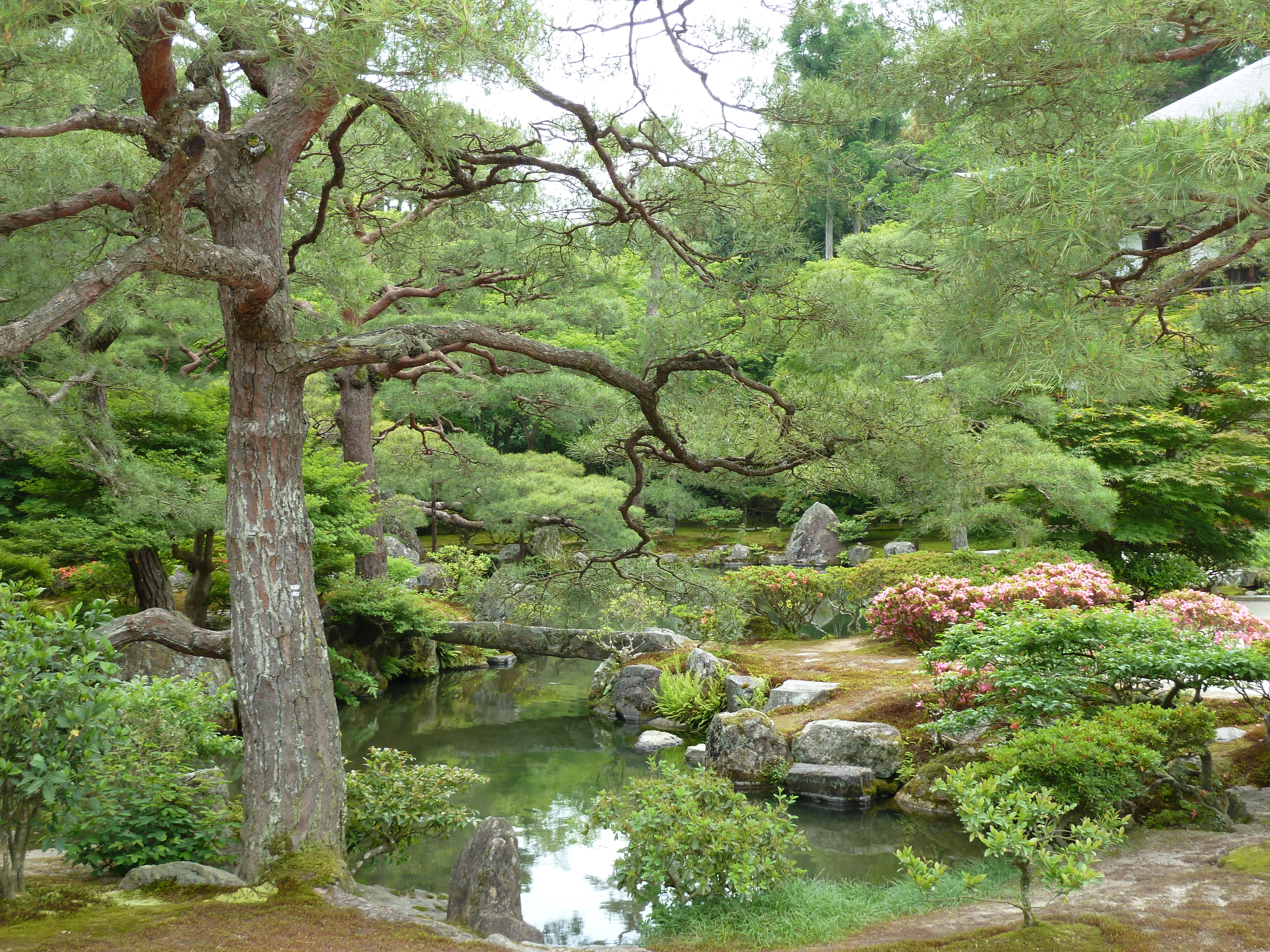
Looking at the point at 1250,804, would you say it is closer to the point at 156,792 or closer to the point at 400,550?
the point at 156,792

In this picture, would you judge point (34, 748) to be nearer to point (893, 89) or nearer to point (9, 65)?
point (9, 65)

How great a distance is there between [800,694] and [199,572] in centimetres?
555

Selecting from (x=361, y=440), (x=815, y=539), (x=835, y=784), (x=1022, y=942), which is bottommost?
(x=835, y=784)

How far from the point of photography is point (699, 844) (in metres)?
4.14

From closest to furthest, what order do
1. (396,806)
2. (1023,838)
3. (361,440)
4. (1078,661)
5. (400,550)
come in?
(1023,838) → (396,806) → (1078,661) → (361,440) → (400,550)

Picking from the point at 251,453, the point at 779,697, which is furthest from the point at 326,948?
the point at 779,697

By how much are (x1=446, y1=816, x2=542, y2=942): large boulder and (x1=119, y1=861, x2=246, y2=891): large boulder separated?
0.92m

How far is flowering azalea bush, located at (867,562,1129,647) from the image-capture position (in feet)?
26.1

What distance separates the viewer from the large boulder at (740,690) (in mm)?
8164

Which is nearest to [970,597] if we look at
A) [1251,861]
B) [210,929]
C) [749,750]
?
[749,750]

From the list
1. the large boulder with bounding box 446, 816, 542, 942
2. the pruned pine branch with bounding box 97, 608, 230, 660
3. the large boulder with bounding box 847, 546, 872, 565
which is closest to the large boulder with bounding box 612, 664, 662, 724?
the large boulder with bounding box 446, 816, 542, 942

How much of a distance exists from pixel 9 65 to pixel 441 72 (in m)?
2.27

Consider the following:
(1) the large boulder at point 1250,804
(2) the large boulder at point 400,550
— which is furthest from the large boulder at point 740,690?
(2) the large boulder at point 400,550

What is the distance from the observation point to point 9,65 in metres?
3.99
